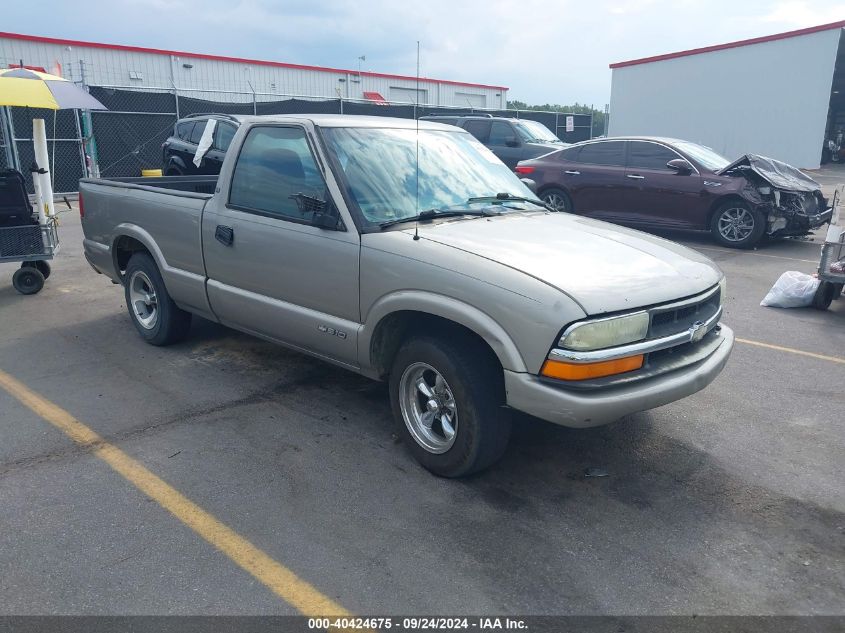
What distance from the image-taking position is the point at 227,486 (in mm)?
3709

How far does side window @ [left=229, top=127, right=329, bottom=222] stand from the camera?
4.28m

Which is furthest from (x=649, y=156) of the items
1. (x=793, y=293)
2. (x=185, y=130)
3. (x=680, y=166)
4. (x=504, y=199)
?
(x=185, y=130)

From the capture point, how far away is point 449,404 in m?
3.71

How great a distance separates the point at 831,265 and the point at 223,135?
428 inches

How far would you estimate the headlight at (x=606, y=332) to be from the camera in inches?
125

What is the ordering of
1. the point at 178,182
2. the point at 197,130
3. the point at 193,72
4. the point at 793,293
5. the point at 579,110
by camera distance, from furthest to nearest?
1. the point at 579,110
2. the point at 193,72
3. the point at 197,130
4. the point at 793,293
5. the point at 178,182

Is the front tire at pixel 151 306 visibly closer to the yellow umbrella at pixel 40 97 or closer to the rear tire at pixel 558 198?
the yellow umbrella at pixel 40 97

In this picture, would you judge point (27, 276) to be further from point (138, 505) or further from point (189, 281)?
point (138, 505)

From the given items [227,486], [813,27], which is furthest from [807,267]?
[813,27]

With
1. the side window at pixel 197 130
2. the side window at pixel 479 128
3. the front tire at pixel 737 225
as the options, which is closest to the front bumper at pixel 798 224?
the front tire at pixel 737 225

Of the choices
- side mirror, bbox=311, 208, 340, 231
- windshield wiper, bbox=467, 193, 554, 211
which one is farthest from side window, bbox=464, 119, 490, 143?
side mirror, bbox=311, 208, 340, 231

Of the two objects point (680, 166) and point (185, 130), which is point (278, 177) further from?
point (185, 130)

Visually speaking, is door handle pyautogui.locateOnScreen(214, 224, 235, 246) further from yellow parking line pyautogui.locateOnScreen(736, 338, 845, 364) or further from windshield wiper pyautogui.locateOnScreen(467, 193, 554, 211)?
yellow parking line pyautogui.locateOnScreen(736, 338, 845, 364)

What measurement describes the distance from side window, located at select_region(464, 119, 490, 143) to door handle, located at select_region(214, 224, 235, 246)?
1227 centimetres
